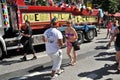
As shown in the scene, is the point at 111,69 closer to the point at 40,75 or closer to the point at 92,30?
the point at 40,75

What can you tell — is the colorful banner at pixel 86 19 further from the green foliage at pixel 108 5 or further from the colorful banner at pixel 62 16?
the green foliage at pixel 108 5

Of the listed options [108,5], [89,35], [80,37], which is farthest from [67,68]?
[108,5]

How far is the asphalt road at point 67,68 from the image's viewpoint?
30.8ft

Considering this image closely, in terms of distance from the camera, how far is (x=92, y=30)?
18.5 metres

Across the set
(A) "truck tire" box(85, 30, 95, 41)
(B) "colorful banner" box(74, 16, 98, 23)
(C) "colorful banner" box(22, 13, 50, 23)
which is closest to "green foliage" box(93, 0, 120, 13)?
(B) "colorful banner" box(74, 16, 98, 23)

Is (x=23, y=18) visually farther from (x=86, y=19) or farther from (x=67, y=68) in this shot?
(x=86, y=19)

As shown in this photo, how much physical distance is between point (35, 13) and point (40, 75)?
16.5 feet

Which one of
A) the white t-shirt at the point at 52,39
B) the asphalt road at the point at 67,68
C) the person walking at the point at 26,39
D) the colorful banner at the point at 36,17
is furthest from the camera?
the colorful banner at the point at 36,17

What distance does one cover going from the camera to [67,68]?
1050cm

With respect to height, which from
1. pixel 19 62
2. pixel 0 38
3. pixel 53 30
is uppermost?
pixel 53 30

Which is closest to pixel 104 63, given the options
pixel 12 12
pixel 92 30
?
pixel 12 12

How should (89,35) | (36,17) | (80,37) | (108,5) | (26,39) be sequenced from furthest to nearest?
(108,5) → (89,35) → (80,37) → (36,17) → (26,39)

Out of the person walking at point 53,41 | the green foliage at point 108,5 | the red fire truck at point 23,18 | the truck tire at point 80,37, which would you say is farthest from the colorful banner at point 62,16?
the green foliage at point 108,5

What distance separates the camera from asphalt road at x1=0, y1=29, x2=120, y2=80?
30.8 feet
